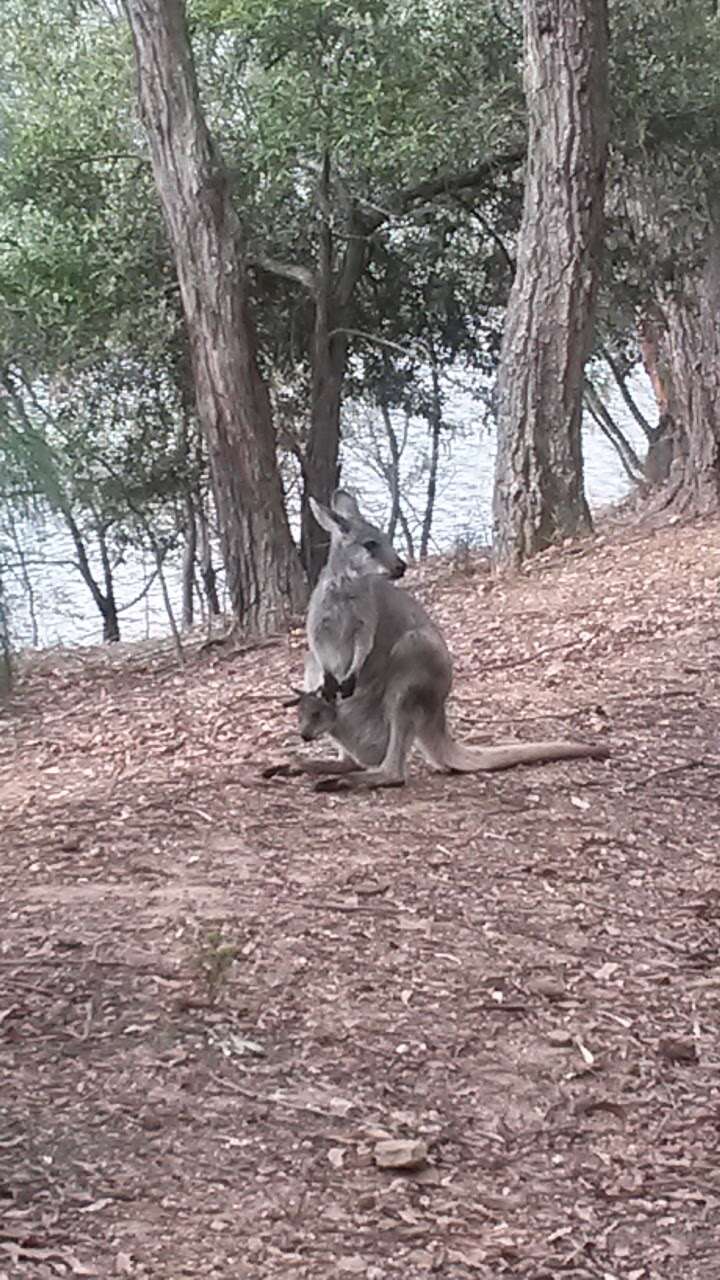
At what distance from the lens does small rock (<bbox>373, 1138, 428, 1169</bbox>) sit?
3.20 meters

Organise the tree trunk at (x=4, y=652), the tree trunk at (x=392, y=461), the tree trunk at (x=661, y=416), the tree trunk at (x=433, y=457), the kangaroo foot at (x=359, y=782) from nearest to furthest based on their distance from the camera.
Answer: the tree trunk at (x=4, y=652) < the kangaroo foot at (x=359, y=782) < the tree trunk at (x=433, y=457) < the tree trunk at (x=392, y=461) < the tree trunk at (x=661, y=416)

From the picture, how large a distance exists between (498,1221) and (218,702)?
15.3ft

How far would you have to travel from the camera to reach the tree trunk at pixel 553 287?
972cm

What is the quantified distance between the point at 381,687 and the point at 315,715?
0.86 ft

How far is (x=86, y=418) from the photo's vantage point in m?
12.3

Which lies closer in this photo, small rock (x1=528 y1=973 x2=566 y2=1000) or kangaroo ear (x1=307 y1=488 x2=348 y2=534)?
small rock (x1=528 y1=973 x2=566 y2=1000)

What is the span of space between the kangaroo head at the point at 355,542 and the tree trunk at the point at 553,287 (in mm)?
3736

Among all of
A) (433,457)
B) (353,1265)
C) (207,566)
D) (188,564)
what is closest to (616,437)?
(433,457)

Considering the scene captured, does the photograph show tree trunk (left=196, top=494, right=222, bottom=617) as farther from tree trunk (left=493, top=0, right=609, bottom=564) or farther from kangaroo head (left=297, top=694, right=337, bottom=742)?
kangaroo head (left=297, top=694, right=337, bottom=742)

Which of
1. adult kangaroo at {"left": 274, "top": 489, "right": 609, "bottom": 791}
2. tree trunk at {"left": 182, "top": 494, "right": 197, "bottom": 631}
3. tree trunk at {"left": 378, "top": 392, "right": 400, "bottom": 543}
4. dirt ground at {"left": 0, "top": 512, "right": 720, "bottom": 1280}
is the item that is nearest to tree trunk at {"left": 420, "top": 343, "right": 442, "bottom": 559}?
tree trunk at {"left": 378, "top": 392, "right": 400, "bottom": 543}

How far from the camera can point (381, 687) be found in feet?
19.6

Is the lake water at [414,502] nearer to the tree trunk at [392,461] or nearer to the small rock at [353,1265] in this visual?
the tree trunk at [392,461]

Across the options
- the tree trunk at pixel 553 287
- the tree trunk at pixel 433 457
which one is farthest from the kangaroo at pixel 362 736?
the tree trunk at pixel 433 457

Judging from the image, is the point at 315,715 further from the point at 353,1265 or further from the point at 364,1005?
the point at 353,1265
